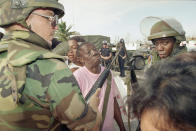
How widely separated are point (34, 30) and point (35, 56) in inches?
15.0

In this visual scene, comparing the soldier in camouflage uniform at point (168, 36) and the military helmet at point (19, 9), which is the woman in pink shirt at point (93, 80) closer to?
the soldier in camouflage uniform at point (168, 36)

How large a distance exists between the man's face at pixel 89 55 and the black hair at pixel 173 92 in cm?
175

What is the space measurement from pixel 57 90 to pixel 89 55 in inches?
58.3

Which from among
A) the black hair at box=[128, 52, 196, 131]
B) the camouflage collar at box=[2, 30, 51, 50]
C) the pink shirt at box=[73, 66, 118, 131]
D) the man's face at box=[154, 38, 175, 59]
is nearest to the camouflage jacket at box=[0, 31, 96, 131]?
the camouflage collar at box=[2, 30, 51, 50]

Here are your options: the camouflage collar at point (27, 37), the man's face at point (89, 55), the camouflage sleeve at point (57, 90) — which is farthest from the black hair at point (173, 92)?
the man's face at point (89, 55)

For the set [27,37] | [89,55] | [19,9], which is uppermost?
[19,9]

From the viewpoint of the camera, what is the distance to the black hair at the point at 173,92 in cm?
62

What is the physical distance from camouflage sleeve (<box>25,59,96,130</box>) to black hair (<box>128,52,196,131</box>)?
1.66 ft

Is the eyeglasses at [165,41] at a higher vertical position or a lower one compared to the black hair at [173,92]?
higher

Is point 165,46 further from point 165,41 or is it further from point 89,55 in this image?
point 89,55

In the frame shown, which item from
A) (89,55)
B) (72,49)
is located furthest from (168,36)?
(72,49)

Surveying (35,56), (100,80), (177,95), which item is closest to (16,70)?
(35,56)

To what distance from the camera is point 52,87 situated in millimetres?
1152

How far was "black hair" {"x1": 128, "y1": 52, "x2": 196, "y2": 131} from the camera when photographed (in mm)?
620
